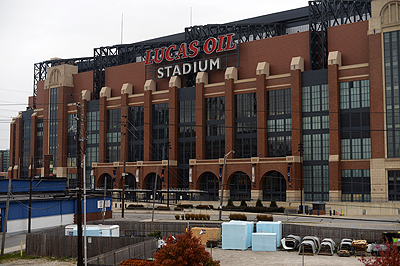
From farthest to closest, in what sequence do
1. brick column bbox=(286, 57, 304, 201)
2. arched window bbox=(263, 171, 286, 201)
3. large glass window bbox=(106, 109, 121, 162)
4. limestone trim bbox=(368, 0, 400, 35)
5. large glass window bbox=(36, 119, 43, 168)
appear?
large glass window bbox=(36, 119, 43, 168) → large glass window bbox=(106, 109, 121, 162) → arched window bbox=(263, 171, 286, 201) → brick column bbox=(286, 57, 304, 201) → limestone trim bbox=(368, 0, 400, 35)

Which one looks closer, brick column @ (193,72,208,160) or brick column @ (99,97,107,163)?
brick column @ (193,72,208,160)

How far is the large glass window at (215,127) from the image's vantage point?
9600 cm

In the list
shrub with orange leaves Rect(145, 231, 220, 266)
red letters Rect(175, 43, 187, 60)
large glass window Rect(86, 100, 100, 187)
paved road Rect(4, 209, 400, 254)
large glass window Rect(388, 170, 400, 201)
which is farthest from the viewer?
large glass window Rect(86, 100, 100, 187)

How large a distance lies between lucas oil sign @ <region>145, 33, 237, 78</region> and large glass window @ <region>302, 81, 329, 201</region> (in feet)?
71.4

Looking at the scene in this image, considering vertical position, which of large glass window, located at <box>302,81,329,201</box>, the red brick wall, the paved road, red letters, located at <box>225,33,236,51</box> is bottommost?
the paved road

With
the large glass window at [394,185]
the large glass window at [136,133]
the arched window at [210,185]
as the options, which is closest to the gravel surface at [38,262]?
the large glass window at [394,185]

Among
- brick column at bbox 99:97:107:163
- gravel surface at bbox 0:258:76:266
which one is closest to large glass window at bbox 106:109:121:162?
brick column at bbox 99:97:107:163

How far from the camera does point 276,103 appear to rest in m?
89.0

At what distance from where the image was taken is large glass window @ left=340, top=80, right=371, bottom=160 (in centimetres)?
7925

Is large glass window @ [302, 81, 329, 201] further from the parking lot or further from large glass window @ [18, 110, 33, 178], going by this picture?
large glass window @ [18, 110, 33, 178]

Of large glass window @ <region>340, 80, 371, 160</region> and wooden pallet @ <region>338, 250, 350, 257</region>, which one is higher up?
large glass window @ <region>340, 80, 371, 160</region>

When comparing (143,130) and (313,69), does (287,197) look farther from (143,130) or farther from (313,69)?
(143,130)

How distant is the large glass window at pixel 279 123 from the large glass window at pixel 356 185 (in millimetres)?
12015

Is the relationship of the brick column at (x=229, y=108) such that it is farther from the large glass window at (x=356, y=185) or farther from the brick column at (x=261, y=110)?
the large glass window at (x=356, y=185)
